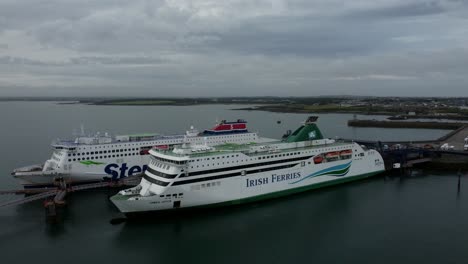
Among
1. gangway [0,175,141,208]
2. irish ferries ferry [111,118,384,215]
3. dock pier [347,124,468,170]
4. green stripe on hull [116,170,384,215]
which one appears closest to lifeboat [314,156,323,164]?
irish ferries ferry [111,118,384,215]

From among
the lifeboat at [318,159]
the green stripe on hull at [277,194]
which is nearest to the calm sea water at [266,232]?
the green stripe on hull at [277,194]

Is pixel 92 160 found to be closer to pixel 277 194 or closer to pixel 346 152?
pixel 277 194

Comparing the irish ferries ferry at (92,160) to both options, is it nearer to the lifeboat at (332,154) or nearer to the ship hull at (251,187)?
the ship hull at (251,187)

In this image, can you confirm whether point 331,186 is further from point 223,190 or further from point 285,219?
point 223,190

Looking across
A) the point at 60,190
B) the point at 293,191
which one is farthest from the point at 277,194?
the point at 60,190

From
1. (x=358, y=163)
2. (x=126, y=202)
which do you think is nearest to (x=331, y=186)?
(x=358, y=163)
